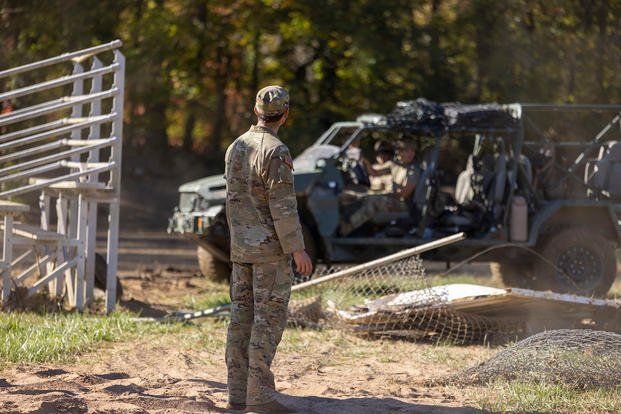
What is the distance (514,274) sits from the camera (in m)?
12.5

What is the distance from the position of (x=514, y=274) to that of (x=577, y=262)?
850 millimetres

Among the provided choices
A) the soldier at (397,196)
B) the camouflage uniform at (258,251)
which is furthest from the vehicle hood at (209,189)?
the camouflage uniform at (258,251)

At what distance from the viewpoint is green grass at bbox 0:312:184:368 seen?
7.33 meters

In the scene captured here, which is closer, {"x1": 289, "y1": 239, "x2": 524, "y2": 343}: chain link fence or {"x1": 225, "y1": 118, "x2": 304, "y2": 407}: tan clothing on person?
{"x1": 225, "y1": 118, "x2": 304, "y2": 407}: tan clothing on person

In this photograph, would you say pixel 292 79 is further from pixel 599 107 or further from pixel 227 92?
pixel 599 107

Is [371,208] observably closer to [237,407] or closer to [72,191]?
[72,191]

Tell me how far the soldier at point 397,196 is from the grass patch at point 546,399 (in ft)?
16.0

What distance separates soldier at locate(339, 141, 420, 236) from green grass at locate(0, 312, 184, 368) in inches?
122

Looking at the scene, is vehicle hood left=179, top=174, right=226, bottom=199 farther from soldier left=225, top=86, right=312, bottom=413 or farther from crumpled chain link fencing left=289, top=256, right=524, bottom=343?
soldier left=225, top=86, right=312, bottom=413

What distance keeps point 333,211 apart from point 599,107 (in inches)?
132

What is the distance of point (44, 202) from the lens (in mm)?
10391

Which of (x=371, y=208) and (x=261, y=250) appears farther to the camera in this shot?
(x=371, y=208)

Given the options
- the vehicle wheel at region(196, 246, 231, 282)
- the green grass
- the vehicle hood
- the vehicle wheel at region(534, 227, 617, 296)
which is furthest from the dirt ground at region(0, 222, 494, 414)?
the vehicle wheel at region(534, 227, 617, 296)

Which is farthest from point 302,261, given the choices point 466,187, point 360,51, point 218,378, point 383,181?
point 360,51
